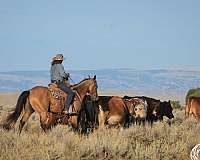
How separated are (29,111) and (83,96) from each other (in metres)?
1.72

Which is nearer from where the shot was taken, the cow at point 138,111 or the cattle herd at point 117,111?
the cattle herd at point 117,111

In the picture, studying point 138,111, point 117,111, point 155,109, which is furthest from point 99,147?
point 155,109

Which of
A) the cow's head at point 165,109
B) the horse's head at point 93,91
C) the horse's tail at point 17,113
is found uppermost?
the horse's head at point 93,91

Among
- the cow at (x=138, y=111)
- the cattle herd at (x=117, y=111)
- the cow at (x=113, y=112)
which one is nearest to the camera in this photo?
the cattle herd at (x=117, y=111)

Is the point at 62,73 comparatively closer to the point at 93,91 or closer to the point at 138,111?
the point at 93,91

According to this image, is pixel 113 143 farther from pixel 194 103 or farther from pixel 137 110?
pixel 194 103

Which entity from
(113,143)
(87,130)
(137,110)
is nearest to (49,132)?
(87,130)

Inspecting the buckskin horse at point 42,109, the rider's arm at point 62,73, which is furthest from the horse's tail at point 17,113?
the rider's arm at point 62,73

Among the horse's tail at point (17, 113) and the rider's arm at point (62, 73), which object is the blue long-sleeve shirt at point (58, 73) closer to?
the rider's arm at point (62, 73)

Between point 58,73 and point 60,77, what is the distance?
15cm

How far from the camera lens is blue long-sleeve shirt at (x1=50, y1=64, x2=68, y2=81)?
15.6 meters

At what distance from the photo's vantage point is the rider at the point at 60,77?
15.3 meters

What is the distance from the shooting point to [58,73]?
15.7m

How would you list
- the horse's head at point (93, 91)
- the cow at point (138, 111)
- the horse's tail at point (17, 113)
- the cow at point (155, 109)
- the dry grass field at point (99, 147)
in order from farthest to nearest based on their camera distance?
the cow at point (155, 109)
the cow at point (138, 111)
the horse's head at point (93, 91)
the horse's tail at point (17, 113)
the dry grass field at point (99, 147)
